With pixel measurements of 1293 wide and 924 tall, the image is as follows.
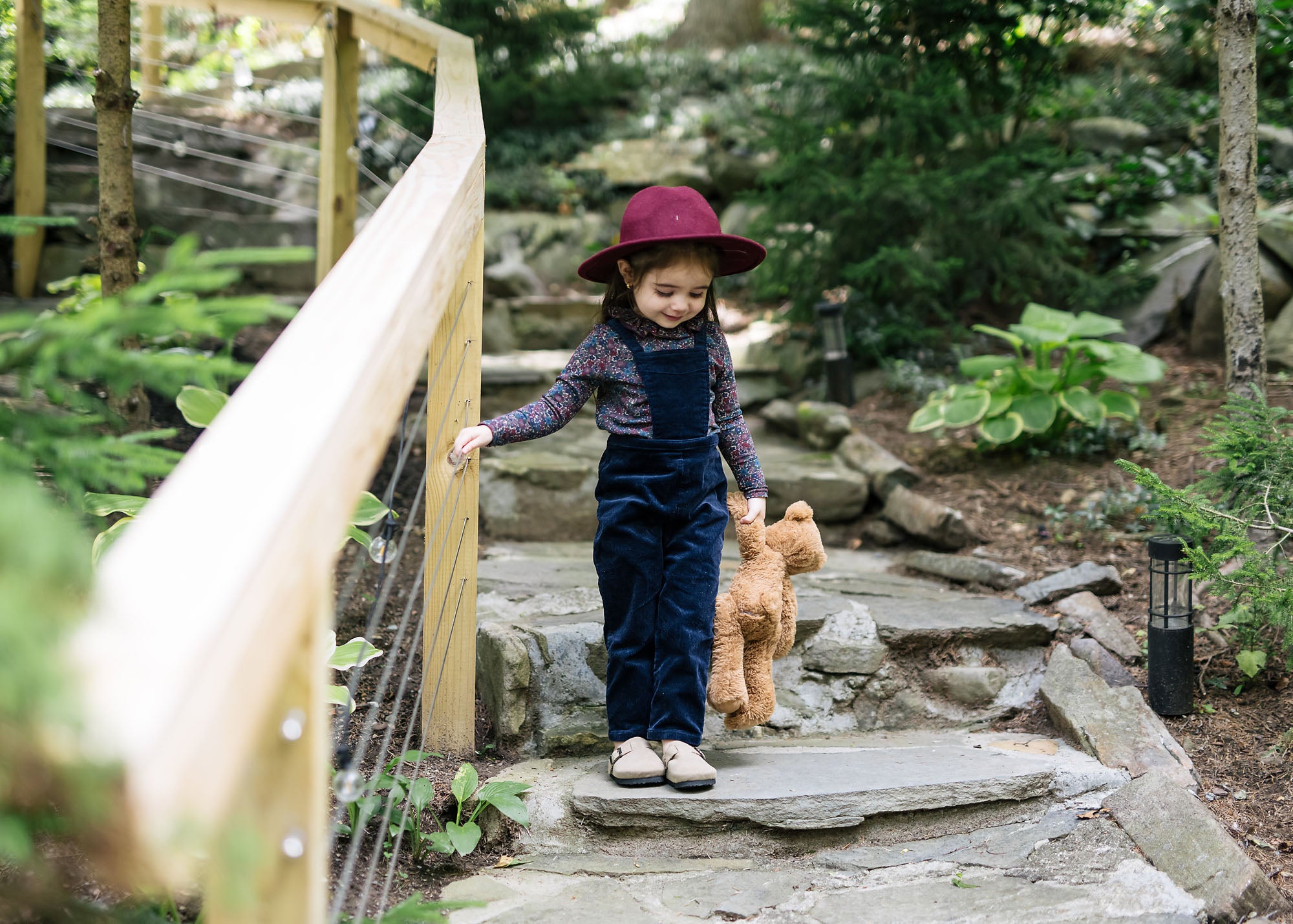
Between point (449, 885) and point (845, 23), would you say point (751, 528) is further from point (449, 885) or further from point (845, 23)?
point (845, 23)

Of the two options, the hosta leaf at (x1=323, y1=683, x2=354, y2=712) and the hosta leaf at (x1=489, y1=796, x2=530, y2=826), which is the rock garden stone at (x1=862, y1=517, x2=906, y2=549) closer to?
the hosta leaf at (x1=489, y1=796, x2=530, y2=826)

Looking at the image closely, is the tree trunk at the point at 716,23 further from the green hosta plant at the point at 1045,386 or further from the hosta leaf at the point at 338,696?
the hosta leaf at the point at 338,696

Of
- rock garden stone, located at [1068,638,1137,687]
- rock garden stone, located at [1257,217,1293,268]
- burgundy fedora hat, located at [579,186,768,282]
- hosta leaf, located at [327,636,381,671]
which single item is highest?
rock garden stone, located at [1257,217,1293,268]

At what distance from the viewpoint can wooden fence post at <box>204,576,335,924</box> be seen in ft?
2.93

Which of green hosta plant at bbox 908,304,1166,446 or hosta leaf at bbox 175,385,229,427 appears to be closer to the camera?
hosta leaf at bbox 175,385,229,427

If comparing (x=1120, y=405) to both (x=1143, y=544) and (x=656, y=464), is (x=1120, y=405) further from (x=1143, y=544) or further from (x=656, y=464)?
(x=656, y=464)

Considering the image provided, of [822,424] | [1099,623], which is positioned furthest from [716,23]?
[1099,623]

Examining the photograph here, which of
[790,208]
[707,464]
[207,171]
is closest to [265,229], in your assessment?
[207,171]

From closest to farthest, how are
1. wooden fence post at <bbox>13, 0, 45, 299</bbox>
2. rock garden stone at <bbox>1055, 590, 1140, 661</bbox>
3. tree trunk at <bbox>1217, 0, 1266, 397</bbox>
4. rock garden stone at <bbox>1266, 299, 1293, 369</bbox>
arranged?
1. rock garden stone at <bbox>1055, 590, 1140, 661</bbox>
2. tree trunk at <bbox>1217, 0, 1266, 397</bbox>
3. wooden fence post at <bbox>13, 0, 45, 299</bbox>
4. rock garden stone at <bbox>1266, 299, 1293, 369</bbox>

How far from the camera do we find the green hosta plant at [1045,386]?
3.90 m

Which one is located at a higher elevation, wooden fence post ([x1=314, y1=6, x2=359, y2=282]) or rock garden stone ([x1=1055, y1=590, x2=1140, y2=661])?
wooden fence post ([x1=314, y1=6, x2=359, y2=282])

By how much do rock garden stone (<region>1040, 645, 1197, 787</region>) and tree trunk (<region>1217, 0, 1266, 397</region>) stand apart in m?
1.13

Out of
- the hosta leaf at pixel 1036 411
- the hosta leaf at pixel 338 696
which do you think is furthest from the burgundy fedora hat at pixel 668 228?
the hosta leaf at pixel 1036 411

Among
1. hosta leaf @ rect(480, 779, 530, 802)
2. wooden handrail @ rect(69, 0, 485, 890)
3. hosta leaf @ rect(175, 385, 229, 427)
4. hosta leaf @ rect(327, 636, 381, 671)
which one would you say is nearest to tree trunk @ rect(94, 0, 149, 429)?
hosta leaf @ rect(175, 385, 229, 427)
